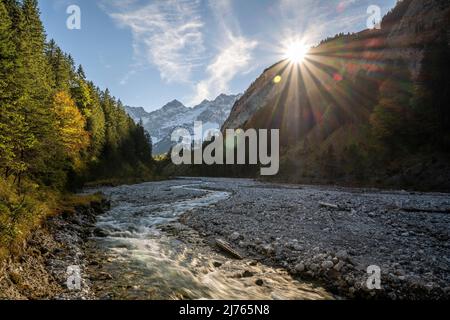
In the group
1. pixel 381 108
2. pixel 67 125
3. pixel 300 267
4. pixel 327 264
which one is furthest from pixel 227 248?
pixel 381 108

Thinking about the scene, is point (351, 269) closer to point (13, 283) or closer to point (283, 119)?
point (13, 283)

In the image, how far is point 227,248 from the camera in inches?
484

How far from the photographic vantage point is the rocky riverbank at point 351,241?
8523 millimetres

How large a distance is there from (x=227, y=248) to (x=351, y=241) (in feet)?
19.1

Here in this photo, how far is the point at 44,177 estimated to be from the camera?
62.9 ft

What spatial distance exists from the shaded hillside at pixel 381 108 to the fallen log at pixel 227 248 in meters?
29.2

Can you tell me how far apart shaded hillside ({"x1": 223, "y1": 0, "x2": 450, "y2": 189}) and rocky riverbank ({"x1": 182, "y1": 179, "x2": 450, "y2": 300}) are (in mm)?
19135

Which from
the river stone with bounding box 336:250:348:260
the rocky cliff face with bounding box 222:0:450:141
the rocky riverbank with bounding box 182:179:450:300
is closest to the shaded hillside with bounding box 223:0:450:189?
the rocky cliff face with bounding box 222:0:450:141

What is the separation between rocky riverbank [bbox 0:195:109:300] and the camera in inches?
281

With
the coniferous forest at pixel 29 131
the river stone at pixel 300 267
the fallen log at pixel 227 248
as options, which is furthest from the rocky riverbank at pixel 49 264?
the river stone at pixel 300 267

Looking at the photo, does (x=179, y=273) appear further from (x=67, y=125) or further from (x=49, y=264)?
(x=67, y=125)

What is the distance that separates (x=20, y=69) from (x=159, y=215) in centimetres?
1299

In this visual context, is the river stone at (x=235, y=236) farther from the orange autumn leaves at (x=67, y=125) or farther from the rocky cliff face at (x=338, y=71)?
the rocky cliff face at (x=338, y=71)

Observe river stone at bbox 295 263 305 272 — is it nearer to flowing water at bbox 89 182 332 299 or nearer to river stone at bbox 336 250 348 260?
flowing water at bbox 89 182 332 299
